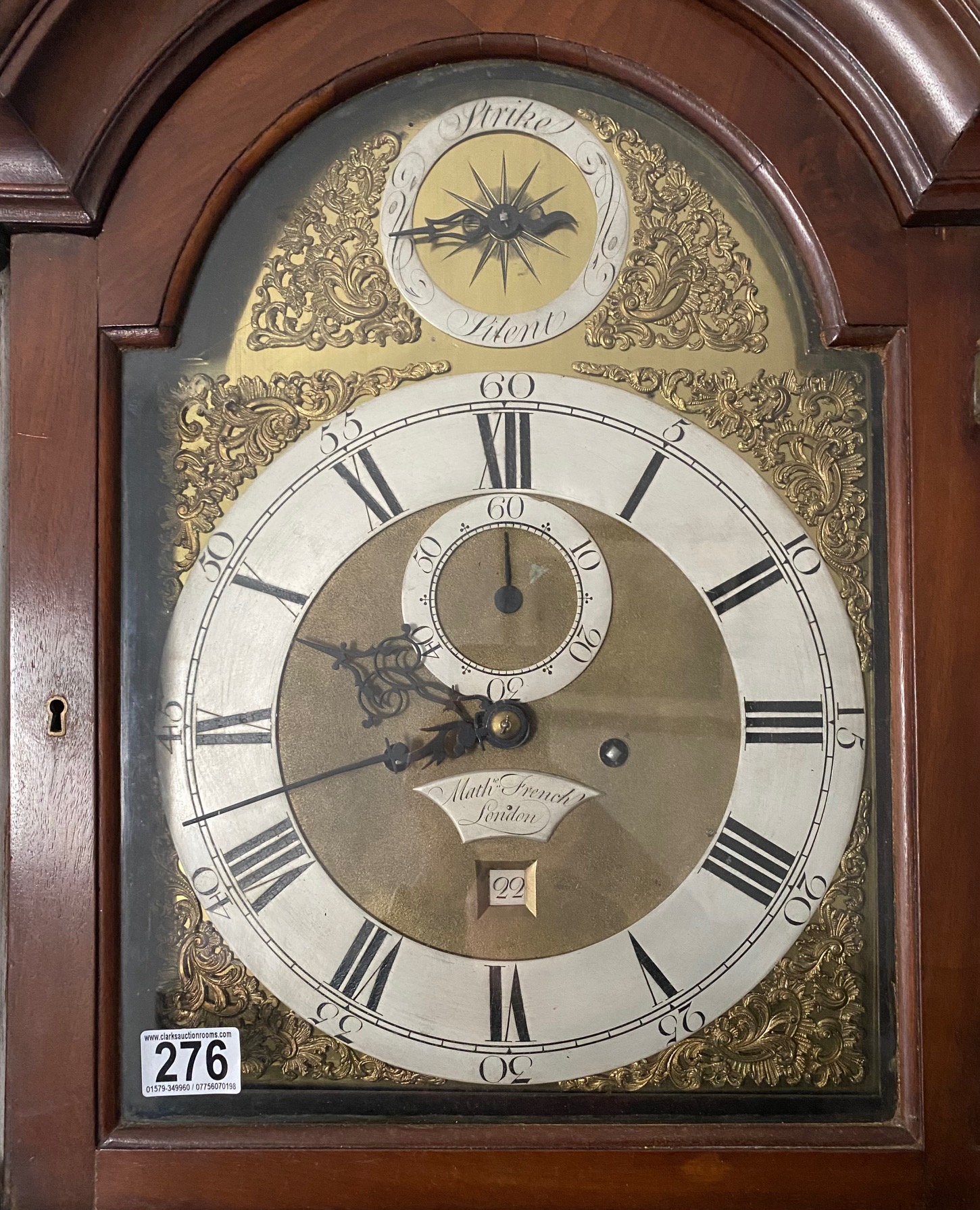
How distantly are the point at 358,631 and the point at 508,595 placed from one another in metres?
0.16

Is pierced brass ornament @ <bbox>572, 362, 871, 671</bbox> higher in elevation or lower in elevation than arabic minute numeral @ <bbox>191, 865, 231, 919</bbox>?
higher

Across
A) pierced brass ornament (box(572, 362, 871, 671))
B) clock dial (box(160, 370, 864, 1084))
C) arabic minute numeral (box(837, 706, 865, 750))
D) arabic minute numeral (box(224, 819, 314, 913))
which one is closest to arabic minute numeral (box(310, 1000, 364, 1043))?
clock dial (box(160, 370, 864, 1084))

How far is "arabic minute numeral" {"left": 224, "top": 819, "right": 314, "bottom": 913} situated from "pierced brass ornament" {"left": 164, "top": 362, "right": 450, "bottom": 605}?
0.30 m

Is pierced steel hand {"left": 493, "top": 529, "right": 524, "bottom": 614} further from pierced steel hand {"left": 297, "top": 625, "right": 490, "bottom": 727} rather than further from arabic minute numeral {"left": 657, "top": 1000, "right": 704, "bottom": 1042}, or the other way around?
arabic minute numeral {"left": 657, "top": 1000, "right": 704, "bottom": 1042}

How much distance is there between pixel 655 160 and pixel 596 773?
0.66m

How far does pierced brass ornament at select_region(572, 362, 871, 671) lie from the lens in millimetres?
1161

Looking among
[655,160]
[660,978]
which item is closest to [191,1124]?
[660,978]

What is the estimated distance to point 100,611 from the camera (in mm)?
1134

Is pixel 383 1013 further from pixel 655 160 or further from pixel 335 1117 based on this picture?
pixel 655 160

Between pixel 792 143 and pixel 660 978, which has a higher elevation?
pixel 792 143

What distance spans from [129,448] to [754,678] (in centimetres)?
70

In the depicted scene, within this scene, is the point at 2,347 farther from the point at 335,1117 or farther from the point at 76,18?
the point at 335,1117

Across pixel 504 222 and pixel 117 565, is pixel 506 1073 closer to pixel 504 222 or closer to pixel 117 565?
pixel 117 565

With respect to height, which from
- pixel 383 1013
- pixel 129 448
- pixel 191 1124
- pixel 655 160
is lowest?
pixel 191 1124
